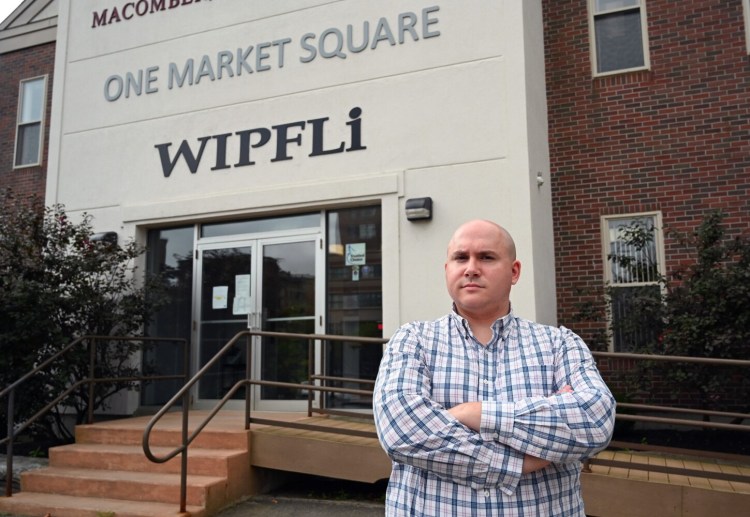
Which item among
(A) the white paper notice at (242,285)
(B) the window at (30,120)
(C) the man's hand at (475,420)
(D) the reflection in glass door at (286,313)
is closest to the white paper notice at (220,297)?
(A) the white paper notice at (242,285)

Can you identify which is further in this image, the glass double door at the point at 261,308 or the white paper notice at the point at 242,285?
the white paper notice at the point at 242,285

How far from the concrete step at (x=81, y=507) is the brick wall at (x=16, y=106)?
6652mm

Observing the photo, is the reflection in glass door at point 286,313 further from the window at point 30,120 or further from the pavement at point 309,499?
the window at point 30,120

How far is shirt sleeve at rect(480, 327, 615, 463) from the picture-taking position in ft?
5.80

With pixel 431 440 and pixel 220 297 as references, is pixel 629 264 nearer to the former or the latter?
pixel 220 297

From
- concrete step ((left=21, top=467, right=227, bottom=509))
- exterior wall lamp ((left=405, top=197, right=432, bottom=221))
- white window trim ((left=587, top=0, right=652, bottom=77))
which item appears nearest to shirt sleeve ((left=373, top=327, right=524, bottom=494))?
concrete step ((left=21, top=467, right=227, bottom=509))

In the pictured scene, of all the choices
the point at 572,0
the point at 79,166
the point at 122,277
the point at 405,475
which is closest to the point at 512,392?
the point at 405,475

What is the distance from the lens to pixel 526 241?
670cm

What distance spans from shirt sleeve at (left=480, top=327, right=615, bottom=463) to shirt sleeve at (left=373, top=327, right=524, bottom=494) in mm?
43

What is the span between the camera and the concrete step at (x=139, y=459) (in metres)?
5.70

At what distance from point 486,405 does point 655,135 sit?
673cm

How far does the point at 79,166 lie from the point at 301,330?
4098 millimetres

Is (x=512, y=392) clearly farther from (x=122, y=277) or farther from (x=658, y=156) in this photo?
(x=122, y=277)

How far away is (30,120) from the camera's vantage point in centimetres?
1147
